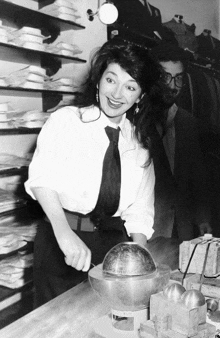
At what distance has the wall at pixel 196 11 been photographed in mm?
3111

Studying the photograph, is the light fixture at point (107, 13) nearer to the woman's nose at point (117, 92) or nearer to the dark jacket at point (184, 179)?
the dark jacket at point (184, 179)

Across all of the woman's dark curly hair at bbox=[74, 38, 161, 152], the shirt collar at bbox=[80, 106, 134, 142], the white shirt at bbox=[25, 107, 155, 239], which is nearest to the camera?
the white shirt at bbox=[25, 107, 155, 239]

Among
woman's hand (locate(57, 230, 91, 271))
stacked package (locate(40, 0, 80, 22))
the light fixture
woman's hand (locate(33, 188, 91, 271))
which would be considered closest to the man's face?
the light fixture

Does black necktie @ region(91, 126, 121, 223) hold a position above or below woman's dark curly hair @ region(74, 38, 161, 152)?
below

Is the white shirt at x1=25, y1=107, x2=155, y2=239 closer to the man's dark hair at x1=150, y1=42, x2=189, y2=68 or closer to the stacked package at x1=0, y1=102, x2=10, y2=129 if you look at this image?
the stacked package at x1=0, y1=102, x2=10, y2=129

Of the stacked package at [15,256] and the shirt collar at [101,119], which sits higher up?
the shirt collar at [101,119]

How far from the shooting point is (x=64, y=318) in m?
1.20

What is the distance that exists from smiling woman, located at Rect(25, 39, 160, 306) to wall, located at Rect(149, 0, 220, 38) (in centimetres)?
134

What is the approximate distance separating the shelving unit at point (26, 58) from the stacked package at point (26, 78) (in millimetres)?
41

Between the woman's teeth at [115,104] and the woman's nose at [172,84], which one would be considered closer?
the woman's teeth at [115,104]

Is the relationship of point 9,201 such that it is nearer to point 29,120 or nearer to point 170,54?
point 29,120

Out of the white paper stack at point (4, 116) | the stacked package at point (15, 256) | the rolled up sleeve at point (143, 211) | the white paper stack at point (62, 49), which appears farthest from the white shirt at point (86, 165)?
the white paper stack at point (62, 49)

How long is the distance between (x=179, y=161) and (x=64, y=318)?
2201 millimetres

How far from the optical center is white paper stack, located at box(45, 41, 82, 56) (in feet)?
10.6
